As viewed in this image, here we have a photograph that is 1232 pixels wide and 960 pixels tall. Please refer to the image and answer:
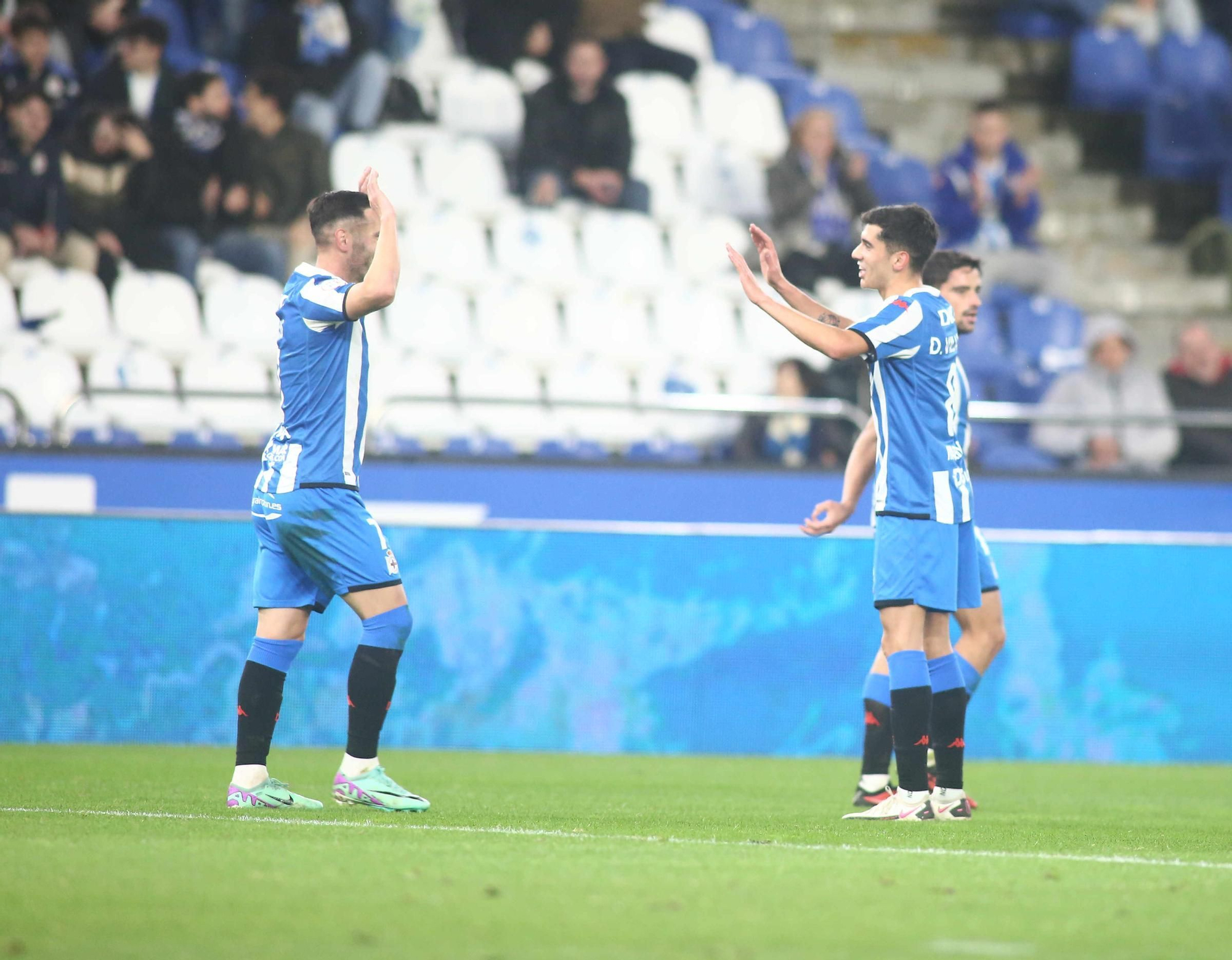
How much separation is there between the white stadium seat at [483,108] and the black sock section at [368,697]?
9.14 metres

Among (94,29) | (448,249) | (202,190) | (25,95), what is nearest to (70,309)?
(202,190)

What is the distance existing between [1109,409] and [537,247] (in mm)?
4386

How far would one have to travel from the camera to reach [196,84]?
13109 mm

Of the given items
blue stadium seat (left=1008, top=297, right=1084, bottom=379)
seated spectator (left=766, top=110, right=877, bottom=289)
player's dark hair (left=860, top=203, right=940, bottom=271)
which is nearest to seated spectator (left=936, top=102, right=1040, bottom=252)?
blue stadium seat (left=1008, top=297, right=1084, bottom=379)

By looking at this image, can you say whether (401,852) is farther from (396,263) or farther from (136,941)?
(396,263)

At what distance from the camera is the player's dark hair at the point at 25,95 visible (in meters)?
12.7

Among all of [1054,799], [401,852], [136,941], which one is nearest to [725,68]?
[1054,799]

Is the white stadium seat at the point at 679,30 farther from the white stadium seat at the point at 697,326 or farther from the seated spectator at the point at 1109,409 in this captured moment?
the seated spectator at the point at 1109,409

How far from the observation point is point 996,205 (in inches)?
597

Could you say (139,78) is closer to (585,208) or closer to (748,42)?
(585,208)

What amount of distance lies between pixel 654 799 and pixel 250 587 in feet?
11.4

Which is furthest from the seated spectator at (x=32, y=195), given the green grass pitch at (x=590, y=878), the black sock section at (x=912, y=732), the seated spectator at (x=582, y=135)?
the black sock section at (x=912, y=732)

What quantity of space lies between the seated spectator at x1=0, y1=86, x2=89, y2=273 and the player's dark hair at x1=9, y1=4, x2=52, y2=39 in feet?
2.58

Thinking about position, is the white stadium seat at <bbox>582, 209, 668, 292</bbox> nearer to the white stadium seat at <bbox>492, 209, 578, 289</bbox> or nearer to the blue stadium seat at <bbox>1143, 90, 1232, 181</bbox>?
the white stadium seat at <bbox>492, 209, 578, 289</bbox>
